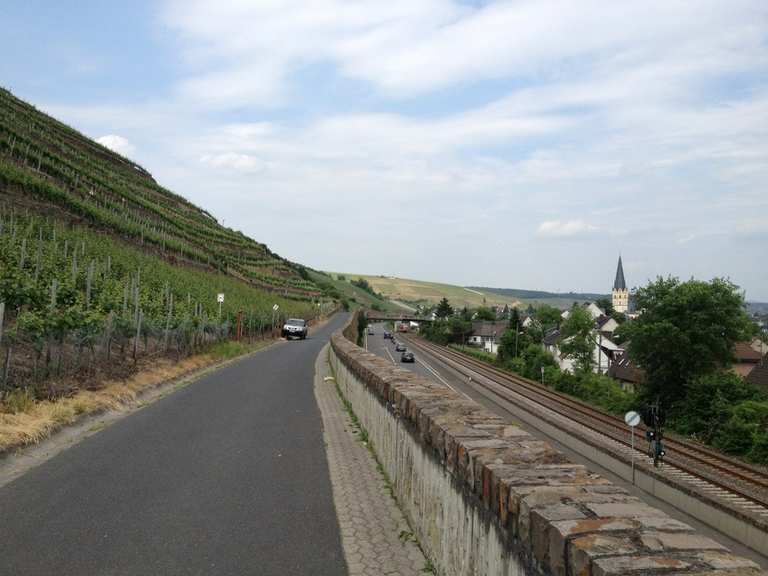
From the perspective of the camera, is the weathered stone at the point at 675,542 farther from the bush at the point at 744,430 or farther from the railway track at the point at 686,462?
the bush at the point at 744,430

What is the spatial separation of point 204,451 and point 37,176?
50091mm

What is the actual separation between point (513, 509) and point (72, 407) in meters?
10.3

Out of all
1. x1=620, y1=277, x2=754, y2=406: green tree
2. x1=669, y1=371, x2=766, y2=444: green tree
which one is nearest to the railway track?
x1=669, y1=371, x2=766, y2=444: green tree

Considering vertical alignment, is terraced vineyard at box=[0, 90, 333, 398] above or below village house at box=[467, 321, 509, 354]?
above

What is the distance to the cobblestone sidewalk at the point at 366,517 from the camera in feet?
17.7

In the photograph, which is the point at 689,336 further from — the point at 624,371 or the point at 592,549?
the point at 592,549

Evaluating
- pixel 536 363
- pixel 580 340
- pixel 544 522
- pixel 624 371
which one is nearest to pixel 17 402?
pixel 544 522

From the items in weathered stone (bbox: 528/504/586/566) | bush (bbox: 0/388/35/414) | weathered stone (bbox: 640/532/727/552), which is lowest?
bush (bbox: 0/388/35/414)

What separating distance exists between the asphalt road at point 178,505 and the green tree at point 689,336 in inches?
1413

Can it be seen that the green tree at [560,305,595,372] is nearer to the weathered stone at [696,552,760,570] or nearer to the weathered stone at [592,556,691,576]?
the weathered stone at [696,552,760,570]

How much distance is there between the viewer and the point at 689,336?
42250 mm

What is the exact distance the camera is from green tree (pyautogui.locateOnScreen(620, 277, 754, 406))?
138 feet

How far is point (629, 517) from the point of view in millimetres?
2941

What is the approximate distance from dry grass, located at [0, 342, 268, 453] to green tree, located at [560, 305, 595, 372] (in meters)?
62.9
